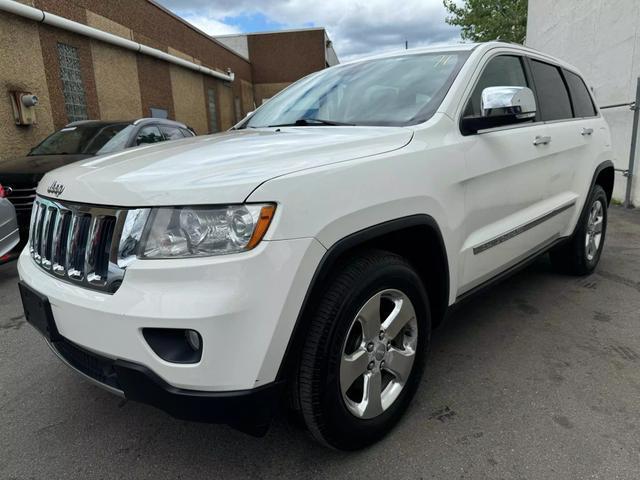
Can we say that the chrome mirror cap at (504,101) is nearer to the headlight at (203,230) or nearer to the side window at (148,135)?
the headlight at (203,230)

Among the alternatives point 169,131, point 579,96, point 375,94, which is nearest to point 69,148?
point 169,131

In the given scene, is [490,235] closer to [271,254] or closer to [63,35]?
[271,254]

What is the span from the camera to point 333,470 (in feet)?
6.59

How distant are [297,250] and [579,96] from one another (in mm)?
3591

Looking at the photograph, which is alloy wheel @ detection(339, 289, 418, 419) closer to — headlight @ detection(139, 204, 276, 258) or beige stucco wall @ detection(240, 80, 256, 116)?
headlight @ detection(139, 204, 276, 258)

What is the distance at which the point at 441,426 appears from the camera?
2.28 m

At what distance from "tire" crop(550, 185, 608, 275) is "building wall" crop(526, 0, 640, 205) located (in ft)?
13.1

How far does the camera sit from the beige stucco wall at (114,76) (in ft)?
40.9

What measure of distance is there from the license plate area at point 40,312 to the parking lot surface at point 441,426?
59 centimetres

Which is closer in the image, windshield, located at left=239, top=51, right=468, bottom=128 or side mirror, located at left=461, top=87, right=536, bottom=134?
side mirror, located at left=461, top=87, right=536, bottom=134

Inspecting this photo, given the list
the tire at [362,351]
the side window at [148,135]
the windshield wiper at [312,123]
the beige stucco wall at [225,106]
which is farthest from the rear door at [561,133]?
the beige stucco wall at [225,106]

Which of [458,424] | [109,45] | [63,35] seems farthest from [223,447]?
[109,45]

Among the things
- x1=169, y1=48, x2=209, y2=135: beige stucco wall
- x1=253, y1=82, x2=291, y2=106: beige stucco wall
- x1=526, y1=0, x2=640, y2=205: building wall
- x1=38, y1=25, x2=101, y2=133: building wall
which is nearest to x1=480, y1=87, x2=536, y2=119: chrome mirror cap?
x1=526, y1=0, x2=640, y2=205: building wall

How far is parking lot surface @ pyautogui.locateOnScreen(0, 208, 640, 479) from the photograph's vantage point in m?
2.03
